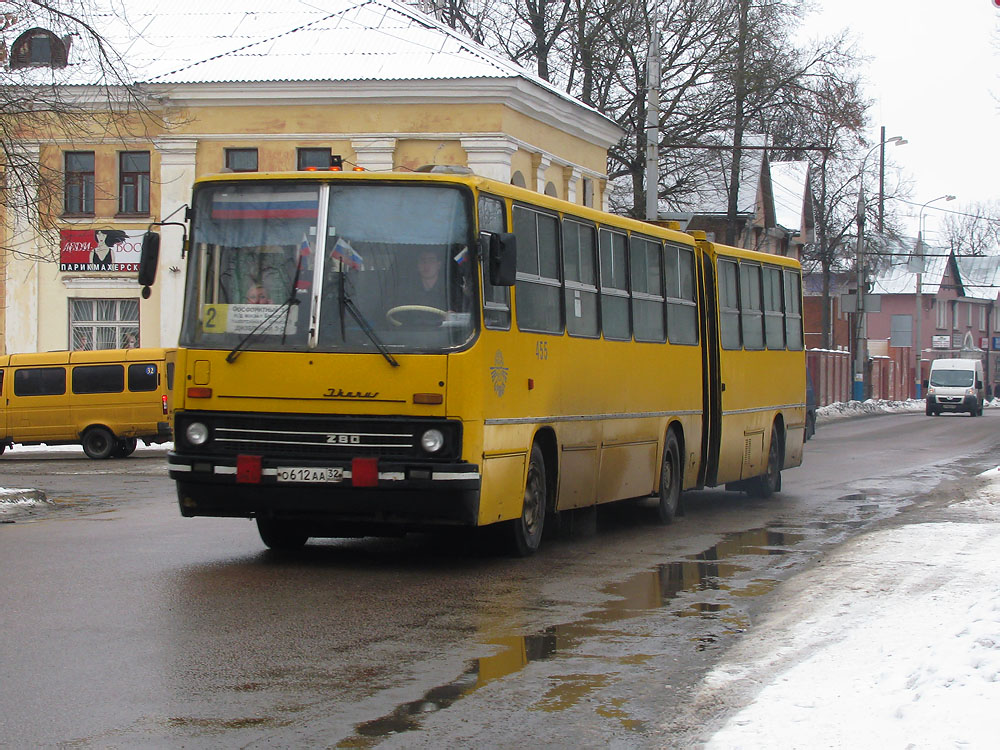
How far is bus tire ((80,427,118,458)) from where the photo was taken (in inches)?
1186

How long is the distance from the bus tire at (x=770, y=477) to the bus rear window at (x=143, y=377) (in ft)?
47.5

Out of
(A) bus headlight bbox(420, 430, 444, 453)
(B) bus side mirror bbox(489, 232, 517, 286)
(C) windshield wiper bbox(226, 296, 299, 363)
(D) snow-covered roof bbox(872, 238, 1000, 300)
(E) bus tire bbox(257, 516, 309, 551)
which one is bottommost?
(E) bus tire bbox(257, 516, 309, 551)

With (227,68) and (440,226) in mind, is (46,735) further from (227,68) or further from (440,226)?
(227,68)

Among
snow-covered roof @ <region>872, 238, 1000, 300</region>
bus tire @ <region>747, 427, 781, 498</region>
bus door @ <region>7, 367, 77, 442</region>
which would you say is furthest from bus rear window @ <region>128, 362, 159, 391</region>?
snow-covered roof @ <region>872, 238, 1000, 300</region>

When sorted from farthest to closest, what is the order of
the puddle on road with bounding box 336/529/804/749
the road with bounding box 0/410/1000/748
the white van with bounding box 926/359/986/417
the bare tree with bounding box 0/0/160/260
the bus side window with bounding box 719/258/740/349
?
the white van with bounding box 926/359/986/417
the bare tree with bounding box 0/0/160/260
the bus side window with bounding box 719/258/740/349
the puddle on road with bounding box 336/529/804/749
the road with bounding box 0/410/1000/748

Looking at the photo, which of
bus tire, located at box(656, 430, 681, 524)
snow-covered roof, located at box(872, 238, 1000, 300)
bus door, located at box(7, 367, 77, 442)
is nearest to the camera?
bus tire, located at box(656, 430, 681, 524)

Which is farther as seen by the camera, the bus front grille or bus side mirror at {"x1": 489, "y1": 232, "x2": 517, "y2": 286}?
bus side mirror at {"x1": 489, "y1": 232, "x2": 517, "y2": 286}

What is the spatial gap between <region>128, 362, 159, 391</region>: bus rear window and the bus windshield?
1952cm

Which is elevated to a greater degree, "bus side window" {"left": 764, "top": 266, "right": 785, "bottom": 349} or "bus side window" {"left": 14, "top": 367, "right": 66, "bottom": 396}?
"bus side window" {"left": 764, "top": 266, "right": 785, "bottom": 349}

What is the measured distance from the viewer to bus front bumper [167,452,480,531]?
1061 centimetres

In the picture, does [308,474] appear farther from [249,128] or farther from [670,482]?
[249,128]

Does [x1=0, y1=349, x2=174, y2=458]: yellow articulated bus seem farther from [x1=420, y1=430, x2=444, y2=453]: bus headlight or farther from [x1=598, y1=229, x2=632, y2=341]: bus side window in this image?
[x1=420, y1=430, x2=444, y2=453]: bus headlight

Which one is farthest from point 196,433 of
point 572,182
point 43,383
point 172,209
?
point 572,182

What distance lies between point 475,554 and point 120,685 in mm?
5537
